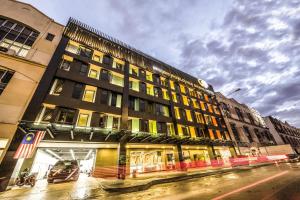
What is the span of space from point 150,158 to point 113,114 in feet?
25.0

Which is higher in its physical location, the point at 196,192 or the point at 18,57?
the point at 18,57

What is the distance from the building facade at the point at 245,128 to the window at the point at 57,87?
1302 inches

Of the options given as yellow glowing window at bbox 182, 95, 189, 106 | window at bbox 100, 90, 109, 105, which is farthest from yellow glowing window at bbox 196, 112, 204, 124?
window at bbox 100, 90, 109, 105

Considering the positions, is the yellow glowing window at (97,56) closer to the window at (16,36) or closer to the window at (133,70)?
the window at (133,70)

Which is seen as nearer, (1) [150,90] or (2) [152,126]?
(2) [152,126]

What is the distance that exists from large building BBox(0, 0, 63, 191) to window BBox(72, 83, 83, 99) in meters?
3.34

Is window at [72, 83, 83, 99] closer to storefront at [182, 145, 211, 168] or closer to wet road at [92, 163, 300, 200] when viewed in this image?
wet road at [92, 163, 300, 200]

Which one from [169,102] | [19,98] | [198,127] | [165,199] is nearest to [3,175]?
[19,98]

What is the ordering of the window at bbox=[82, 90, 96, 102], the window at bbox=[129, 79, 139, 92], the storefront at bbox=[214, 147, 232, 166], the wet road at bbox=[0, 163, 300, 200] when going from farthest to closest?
the storefront at bbox=[214, 147, 232, 166], the window at bbox=[129, 79, 139, 92], the window at bbox=[82, 90, 96, 102], the wet road at bbox=[0, 163, 300, 200]

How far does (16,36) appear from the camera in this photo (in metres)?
15.3

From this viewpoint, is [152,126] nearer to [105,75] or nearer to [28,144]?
[105,75]

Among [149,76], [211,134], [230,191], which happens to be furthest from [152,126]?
[211,134]

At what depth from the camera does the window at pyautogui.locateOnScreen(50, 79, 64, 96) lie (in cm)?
1446

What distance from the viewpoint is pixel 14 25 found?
1591 cm
